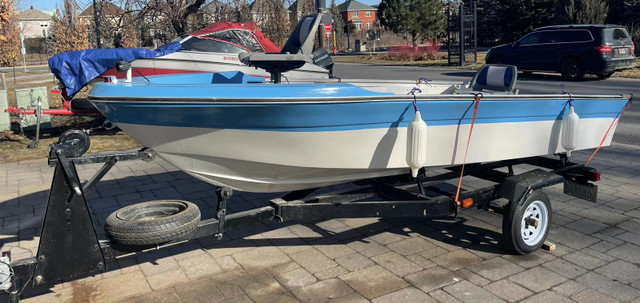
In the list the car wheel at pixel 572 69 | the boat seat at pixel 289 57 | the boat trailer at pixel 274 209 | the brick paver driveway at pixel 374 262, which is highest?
the boat seat at pixel 289 57

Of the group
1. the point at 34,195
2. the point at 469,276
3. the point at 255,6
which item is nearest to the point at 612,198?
the point at 469,276

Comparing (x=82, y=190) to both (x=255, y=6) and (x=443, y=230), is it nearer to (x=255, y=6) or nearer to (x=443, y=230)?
(x=443, y=230)

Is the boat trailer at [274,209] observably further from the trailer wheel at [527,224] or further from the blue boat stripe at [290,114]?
the blue boat stripe at [290,114]

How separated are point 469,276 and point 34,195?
5.08 meters

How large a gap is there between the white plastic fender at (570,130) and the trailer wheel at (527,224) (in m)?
0.59

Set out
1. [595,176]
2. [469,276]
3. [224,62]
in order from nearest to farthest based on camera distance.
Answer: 1. [469,276]
2. [595,176]
3. [224,62]

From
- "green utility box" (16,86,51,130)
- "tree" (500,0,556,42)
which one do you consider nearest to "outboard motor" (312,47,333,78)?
"green utility box" (16,86,51,130)

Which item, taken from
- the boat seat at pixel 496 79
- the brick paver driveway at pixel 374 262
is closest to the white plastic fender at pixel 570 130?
the boat seat at pixel 496 79

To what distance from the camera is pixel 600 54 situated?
1745 cm

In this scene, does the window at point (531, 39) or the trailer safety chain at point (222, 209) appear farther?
the window at point (531, 39)

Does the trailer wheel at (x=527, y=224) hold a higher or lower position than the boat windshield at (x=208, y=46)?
lower

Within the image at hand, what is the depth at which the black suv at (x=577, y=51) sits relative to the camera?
57.6 ft

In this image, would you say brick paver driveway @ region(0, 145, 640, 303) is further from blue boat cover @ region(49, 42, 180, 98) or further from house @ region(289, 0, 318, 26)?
house @ region(289, 0, 318, 26)

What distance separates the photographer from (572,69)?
18375 mm
